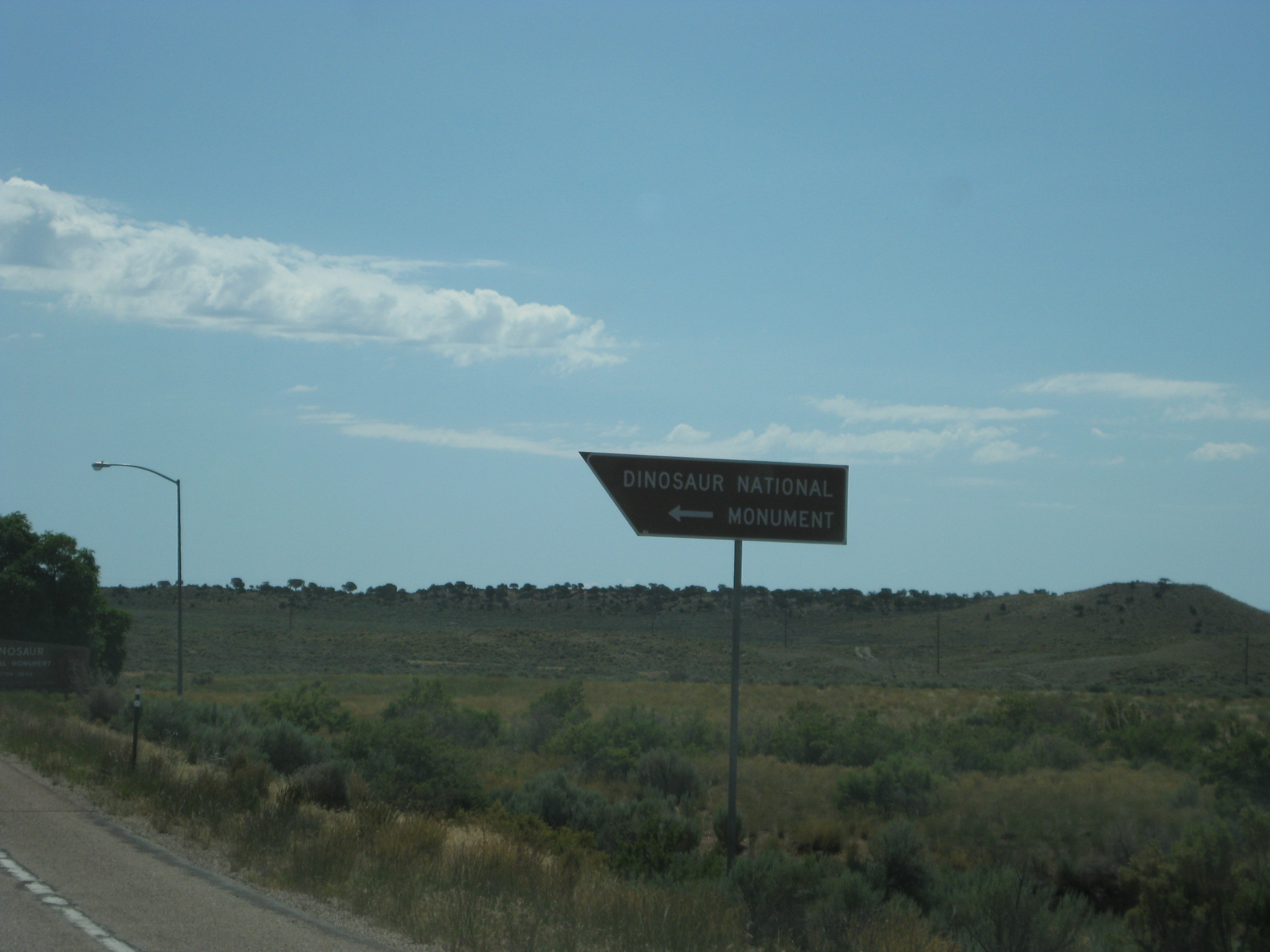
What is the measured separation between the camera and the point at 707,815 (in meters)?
20.4

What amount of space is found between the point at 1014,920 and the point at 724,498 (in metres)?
4.29

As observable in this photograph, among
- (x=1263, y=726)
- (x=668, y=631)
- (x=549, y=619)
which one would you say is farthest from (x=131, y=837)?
(x=549, y=619)

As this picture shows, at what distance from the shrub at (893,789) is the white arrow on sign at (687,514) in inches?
584

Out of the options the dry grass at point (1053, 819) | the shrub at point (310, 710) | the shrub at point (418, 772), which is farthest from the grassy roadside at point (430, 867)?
the shrub at point (310, 710)

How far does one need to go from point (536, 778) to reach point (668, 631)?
315ft

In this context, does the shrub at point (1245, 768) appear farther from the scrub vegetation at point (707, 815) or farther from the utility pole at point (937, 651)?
the utility pole at point (937, 651)

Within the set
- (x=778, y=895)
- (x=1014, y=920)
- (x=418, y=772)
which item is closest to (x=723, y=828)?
(x=418, y=772)

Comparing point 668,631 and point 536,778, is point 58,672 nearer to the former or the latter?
point 536,778

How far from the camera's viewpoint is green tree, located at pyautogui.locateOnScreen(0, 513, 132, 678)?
39062 millimetres

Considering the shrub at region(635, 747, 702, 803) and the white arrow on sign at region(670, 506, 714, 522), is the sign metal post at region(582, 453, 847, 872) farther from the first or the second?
the shrub at region(635, 747, 702, 803)

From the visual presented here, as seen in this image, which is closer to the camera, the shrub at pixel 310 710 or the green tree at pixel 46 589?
the shrub at pixel 310 710

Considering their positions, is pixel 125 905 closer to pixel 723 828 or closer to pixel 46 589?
pixel 723 828

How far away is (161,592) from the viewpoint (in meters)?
148

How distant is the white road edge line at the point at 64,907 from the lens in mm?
7520
